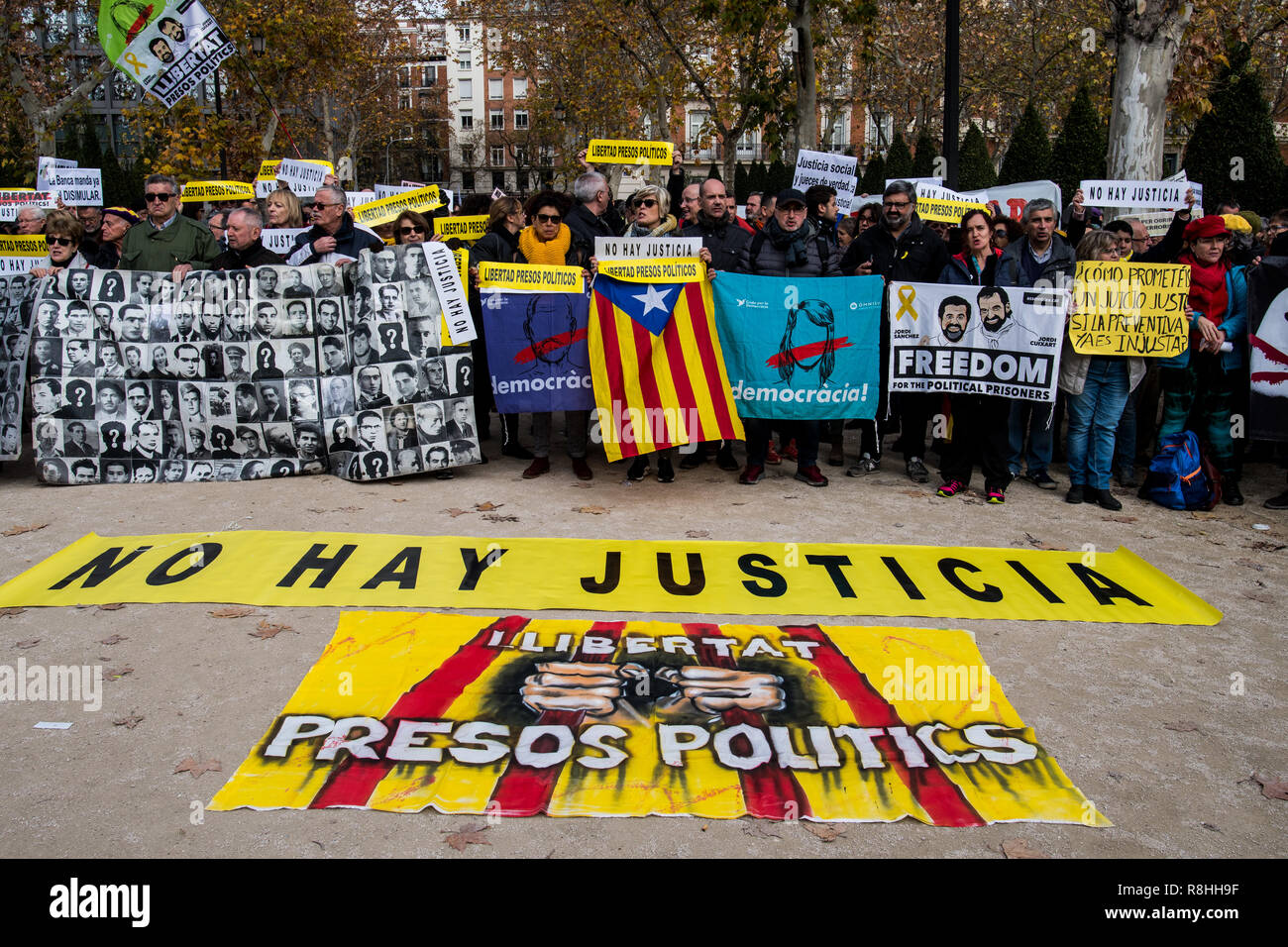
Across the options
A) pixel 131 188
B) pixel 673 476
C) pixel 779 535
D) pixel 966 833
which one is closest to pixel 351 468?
pixel 673 476

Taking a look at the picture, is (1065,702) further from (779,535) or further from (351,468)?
(351,468)

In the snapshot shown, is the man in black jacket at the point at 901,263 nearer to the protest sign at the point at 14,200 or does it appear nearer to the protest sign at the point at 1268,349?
the protest sign at the point at 1268,349

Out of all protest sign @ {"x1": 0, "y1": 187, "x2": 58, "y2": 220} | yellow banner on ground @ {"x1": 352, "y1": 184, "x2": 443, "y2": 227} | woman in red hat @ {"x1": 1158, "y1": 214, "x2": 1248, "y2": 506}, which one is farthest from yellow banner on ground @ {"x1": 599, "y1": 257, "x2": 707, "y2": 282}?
protest sign @ {"x1": 0, "y1": 187, "x2": 58, "y2": 220}

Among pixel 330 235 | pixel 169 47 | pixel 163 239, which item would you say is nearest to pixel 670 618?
pixel 330 235

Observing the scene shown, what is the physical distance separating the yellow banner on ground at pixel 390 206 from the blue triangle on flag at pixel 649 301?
11.9 feet

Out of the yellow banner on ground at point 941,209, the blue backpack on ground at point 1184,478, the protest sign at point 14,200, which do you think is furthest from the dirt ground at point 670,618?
the protest sign at point 14,200

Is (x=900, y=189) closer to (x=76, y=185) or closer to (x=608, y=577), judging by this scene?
Result: (x=608, y=577)

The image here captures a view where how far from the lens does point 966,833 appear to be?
11.5 feet

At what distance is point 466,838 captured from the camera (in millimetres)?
3416

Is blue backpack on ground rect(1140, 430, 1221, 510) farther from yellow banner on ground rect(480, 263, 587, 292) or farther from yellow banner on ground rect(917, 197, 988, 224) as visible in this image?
yellow banner on ground rect(480, 263, 587, 292)

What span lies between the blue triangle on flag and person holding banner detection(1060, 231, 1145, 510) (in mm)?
3036

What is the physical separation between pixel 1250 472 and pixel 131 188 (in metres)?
40.4

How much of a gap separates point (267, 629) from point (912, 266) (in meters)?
5.82

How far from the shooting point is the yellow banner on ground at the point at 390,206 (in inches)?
428
